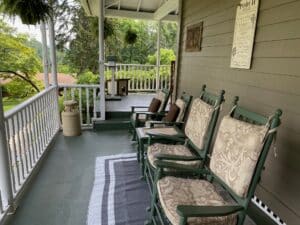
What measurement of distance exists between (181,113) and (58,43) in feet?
30.1

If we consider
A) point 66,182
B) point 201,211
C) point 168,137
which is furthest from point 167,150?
point 66,182

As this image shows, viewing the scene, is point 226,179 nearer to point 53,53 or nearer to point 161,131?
point 161,131

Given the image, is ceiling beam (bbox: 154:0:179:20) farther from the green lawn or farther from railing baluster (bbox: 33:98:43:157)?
the green lawn

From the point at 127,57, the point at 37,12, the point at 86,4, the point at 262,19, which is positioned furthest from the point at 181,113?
the point at 127,57

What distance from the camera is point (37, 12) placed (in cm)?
291

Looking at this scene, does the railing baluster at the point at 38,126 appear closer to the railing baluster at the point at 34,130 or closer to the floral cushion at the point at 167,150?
the railing baluster at the point at 34,130

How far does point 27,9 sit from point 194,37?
2.21m

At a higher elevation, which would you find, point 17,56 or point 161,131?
point 17,56

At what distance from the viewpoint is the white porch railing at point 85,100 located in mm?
4516

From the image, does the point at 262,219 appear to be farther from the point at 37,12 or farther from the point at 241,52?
the point at 37,12

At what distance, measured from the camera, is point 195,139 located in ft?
7.41

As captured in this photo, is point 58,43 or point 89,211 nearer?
point 89,211

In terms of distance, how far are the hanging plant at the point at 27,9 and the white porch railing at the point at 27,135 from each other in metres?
1.02

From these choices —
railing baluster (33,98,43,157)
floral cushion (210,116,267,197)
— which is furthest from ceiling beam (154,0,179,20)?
floral cushion (210,116,267,197)
